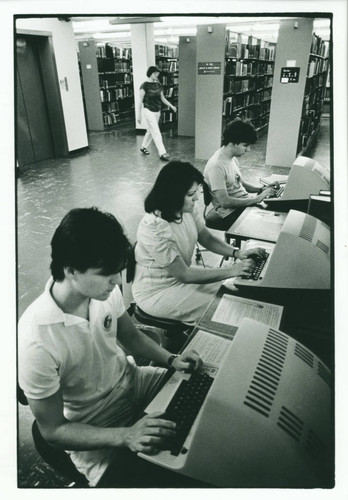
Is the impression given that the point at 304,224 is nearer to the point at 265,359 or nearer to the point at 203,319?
the point at 203,319

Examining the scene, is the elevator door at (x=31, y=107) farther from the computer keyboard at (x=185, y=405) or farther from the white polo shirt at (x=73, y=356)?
the computer keyboard at (x=185, y=405)

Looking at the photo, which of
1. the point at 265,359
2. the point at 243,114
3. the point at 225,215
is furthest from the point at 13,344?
the point at 243,114

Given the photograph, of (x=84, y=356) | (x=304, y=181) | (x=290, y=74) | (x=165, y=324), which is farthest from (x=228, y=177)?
(x=290, y=74)

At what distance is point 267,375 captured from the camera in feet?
2.84

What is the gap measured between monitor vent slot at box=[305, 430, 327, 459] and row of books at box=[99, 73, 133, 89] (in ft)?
35.2

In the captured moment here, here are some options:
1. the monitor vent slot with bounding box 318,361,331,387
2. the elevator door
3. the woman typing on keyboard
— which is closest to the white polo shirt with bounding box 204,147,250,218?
the woman typing on keyboard

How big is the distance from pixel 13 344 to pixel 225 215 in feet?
6.98

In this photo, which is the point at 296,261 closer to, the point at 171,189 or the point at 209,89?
the point at 171,189

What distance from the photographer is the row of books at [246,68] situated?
674 cm

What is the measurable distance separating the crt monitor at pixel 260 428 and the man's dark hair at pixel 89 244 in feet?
1.39

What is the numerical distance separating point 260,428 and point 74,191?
4824 mm

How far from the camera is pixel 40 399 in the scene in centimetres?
92

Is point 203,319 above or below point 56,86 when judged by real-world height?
below

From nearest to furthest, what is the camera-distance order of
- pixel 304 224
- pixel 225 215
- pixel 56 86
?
pixel 304 224 → pixel 225 215 → pixel 56 86
